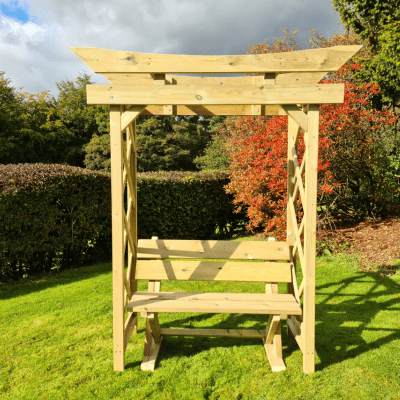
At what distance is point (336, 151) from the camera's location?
7590 mm

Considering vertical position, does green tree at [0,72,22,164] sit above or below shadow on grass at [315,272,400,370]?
above

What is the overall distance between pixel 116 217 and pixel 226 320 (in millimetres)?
2112

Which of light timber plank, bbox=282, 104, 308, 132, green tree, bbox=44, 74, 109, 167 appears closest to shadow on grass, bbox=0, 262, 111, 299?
light timber plank, bbox=282, 104, 308, 132

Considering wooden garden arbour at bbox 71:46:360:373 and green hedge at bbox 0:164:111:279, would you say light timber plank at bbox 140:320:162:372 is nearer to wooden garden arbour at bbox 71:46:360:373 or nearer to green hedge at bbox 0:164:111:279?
wooden garden arbour at bbox 71:46:360:373

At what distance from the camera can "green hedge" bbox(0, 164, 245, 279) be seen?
5.31 m

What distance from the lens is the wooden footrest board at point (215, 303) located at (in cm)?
286

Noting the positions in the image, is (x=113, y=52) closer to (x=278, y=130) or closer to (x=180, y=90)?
Answer: (x=180, y=90)

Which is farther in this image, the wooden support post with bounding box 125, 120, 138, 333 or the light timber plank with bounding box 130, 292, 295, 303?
the wooden support post with bounding box 125, 120, 138, 333

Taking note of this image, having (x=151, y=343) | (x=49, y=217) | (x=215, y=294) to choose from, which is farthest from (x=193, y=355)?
(x=49, y=217)

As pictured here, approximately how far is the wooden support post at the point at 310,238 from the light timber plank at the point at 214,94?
156 millimetres

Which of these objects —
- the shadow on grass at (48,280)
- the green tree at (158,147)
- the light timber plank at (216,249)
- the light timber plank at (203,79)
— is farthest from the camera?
the green tree at (158,147)

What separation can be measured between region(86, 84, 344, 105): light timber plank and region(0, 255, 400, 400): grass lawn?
95.6 inches

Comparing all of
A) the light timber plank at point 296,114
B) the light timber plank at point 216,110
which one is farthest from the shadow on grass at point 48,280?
the light timber plank at point 296,114

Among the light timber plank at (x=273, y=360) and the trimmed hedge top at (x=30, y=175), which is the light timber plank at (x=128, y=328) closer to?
the light timber plank at (x=273, y=360)
